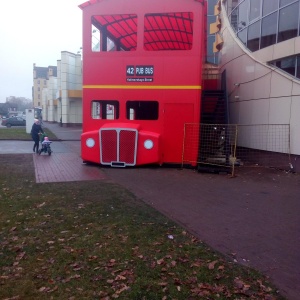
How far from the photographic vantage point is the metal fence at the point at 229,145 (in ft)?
39.6

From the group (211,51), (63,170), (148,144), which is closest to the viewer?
(63,170)

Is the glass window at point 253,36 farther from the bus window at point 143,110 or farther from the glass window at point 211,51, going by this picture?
the glass window at point 211,51

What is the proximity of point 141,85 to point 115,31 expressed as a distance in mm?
3184

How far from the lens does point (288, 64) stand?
1200 cm

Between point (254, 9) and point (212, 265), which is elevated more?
point (254, 9)

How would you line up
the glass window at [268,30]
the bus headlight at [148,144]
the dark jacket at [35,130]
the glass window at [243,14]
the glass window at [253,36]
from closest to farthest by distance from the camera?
the bus headlight at [148,144] → the glass window at [268,30] → the glass window at [253,36] → the glass window at [243,14] → the dark jacket at [35,130]

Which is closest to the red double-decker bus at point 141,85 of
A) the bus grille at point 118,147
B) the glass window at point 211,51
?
the bus grille at point 118,147

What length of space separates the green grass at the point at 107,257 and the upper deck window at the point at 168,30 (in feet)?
26.0

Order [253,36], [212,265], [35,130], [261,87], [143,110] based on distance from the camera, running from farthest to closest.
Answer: [35,130]
[253,36]
[143,110]
[261,87]
[212,265]

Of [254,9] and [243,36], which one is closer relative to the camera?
[254,9]

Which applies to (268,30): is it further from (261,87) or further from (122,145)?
(122,145)

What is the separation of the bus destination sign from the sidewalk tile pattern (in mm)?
3535

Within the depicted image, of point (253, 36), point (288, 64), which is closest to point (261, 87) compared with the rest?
point (288, 64)

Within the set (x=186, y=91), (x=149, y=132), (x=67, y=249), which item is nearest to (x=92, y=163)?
(x=149, y=132)
